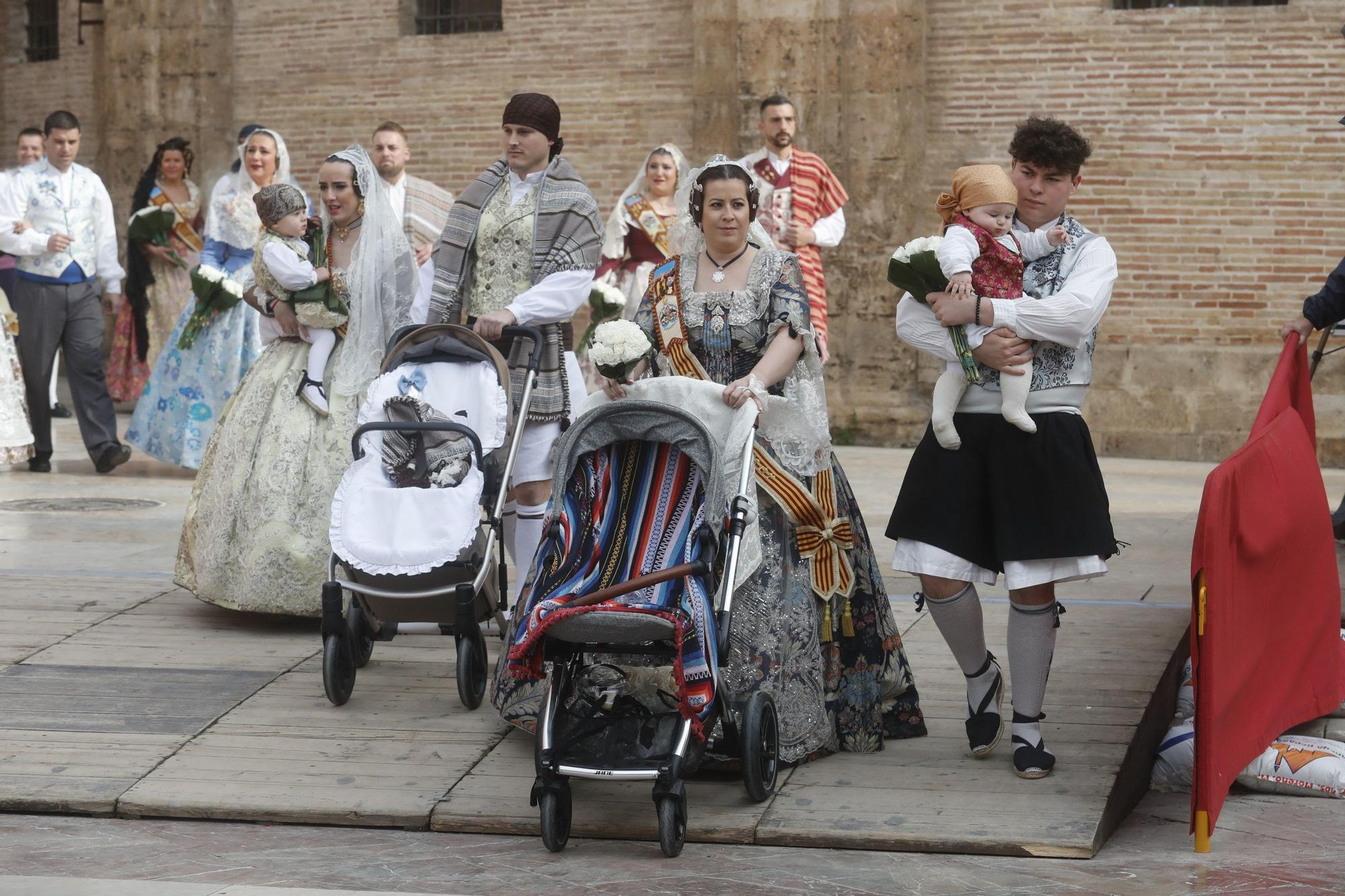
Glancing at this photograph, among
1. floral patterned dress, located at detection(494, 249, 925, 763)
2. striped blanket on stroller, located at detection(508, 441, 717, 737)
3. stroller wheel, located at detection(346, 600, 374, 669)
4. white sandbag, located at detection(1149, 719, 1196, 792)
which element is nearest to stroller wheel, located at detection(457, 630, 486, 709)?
floral patterned dress, located at detection(494, 249, 925, 763)

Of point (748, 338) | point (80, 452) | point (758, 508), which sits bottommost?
point (80, 452)

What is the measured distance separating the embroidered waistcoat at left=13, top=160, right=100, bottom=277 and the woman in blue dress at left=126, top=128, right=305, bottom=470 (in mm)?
796

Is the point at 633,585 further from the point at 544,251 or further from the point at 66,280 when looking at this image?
the point at 66,280

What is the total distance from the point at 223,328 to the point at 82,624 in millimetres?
4451

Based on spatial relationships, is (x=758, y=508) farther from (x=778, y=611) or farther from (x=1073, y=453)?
(x=1073, y=453)

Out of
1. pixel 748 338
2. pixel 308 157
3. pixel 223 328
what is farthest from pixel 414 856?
pixel 308 157

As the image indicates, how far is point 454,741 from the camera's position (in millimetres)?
5250

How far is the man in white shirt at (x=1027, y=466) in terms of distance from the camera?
15.6ft

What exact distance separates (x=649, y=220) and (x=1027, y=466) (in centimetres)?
664

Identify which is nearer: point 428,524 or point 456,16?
point 428,524

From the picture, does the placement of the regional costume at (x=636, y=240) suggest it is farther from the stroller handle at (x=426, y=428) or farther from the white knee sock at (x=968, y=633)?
the white knee sock at (x=968, y=633)

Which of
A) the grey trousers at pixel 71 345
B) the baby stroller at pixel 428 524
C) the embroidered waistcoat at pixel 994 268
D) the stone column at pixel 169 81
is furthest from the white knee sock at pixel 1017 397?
the stone column at pixel 169 81

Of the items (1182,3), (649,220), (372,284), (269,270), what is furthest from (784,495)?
(1182,3)

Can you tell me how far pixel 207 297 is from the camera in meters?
10.3
